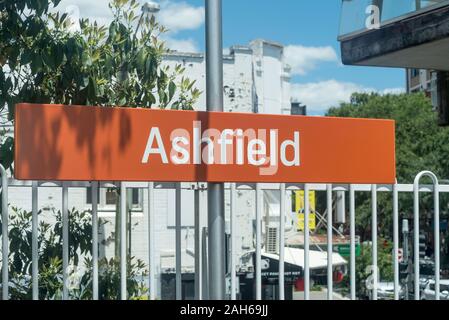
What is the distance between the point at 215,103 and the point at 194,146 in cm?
30

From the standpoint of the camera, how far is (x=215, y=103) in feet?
13.6

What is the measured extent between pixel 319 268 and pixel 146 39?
2.23 m

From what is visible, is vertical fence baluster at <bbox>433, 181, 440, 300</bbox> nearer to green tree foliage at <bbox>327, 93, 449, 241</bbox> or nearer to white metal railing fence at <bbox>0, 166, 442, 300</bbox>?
white metal railing fence at <bbox>0, 166, 442, 300</bbox>

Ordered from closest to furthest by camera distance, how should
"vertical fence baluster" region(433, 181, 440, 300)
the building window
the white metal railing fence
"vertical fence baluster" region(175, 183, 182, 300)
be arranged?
1. the white metal railing fence
2. "vertical fence baluster" region(175, 183, 182, 300)
3. "vertical fence baluster" region(433, 181, 440, 300)
4. the building window

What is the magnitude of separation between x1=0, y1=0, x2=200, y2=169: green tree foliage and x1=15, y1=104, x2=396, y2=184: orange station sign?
3.50 ft

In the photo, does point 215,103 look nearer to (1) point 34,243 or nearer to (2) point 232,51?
(1) point 34,243

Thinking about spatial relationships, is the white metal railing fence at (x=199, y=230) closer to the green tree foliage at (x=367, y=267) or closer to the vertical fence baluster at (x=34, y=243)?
the vertical fence baluster at (x=34, y=243)

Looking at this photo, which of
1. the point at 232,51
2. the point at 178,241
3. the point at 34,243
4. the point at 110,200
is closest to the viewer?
the point at 34,243

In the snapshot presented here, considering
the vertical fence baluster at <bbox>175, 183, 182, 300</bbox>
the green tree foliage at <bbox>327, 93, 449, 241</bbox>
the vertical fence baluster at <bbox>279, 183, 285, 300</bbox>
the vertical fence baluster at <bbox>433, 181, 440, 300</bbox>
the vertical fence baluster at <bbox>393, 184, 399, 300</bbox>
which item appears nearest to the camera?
the vertical fence baluster at <bbox>175, 183, 182, 300</bbox>

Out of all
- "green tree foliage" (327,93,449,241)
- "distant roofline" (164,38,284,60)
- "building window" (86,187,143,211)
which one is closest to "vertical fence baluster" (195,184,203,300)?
"building window" (86,187,143,211)

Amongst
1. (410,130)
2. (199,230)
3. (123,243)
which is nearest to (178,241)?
(199,230)

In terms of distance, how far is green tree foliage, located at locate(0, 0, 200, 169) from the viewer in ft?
16.9
